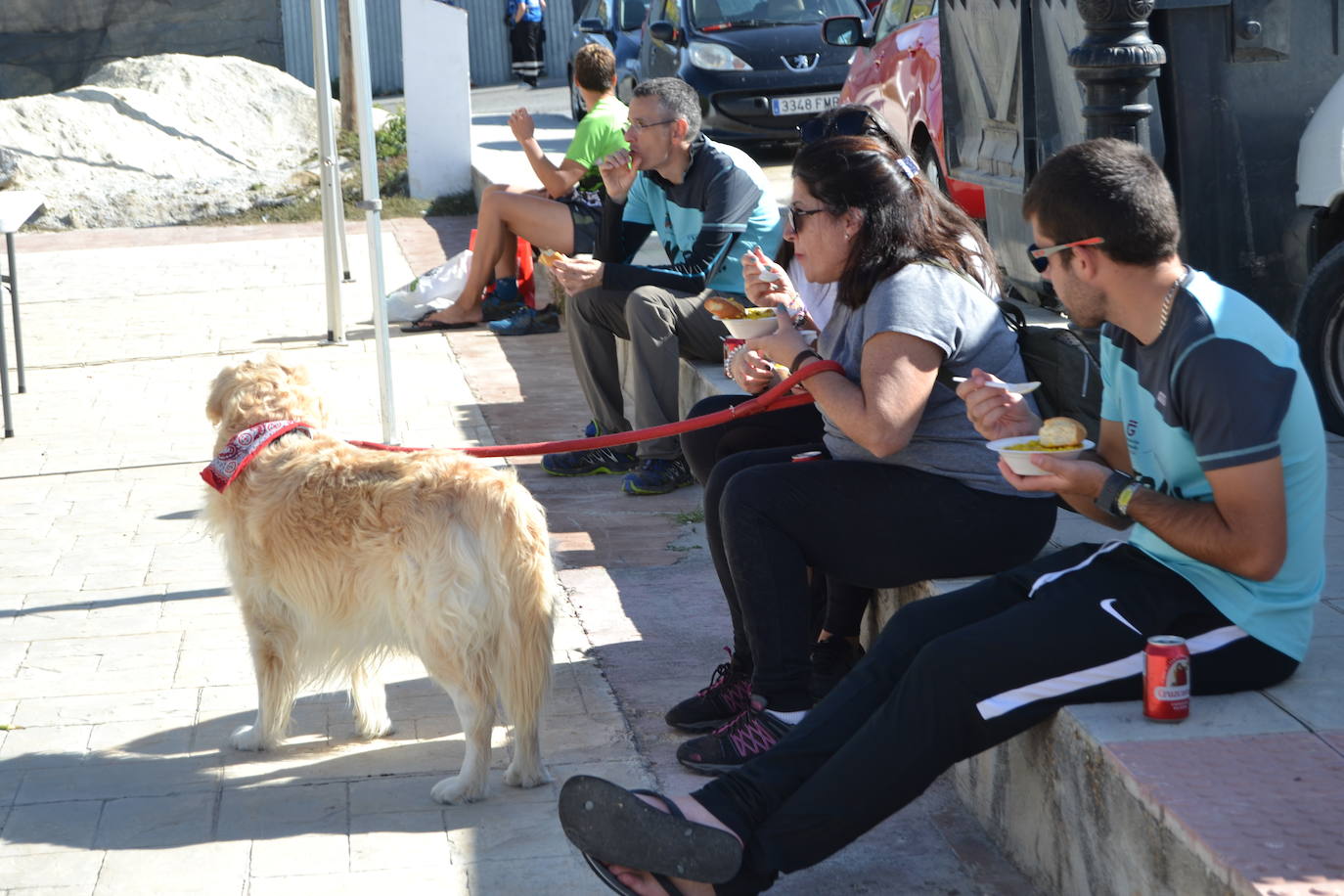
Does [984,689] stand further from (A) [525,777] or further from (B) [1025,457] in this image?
(A) [525,777]

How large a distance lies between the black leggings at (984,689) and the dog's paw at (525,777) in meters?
0.85

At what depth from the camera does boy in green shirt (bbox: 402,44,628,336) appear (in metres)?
9.16

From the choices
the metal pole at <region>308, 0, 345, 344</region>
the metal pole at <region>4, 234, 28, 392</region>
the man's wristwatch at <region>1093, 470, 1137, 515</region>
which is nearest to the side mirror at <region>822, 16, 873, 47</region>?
the metal pole at <region>308, 0, 345, 344</region>

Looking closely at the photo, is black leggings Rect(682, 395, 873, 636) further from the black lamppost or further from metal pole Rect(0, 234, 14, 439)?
metal pole Rect(0, 234, 14, 439)

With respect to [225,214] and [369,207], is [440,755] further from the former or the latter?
[225,214]

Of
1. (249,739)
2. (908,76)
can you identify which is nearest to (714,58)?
(908,76)

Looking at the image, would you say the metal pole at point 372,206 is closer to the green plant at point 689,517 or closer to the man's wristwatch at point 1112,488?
the green plant at point 689,517

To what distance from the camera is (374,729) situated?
159 inches

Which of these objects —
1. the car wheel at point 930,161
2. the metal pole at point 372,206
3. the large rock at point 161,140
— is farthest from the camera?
the large rock at point 161,140

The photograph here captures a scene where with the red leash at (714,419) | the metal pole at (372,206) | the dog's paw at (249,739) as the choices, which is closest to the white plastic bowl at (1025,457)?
the red leash at (714,419)

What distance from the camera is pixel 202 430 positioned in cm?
758

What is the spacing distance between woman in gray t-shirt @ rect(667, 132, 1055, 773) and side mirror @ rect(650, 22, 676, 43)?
11.3 meters

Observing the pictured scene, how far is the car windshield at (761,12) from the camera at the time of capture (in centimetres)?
1427

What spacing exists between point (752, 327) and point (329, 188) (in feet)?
21.7
